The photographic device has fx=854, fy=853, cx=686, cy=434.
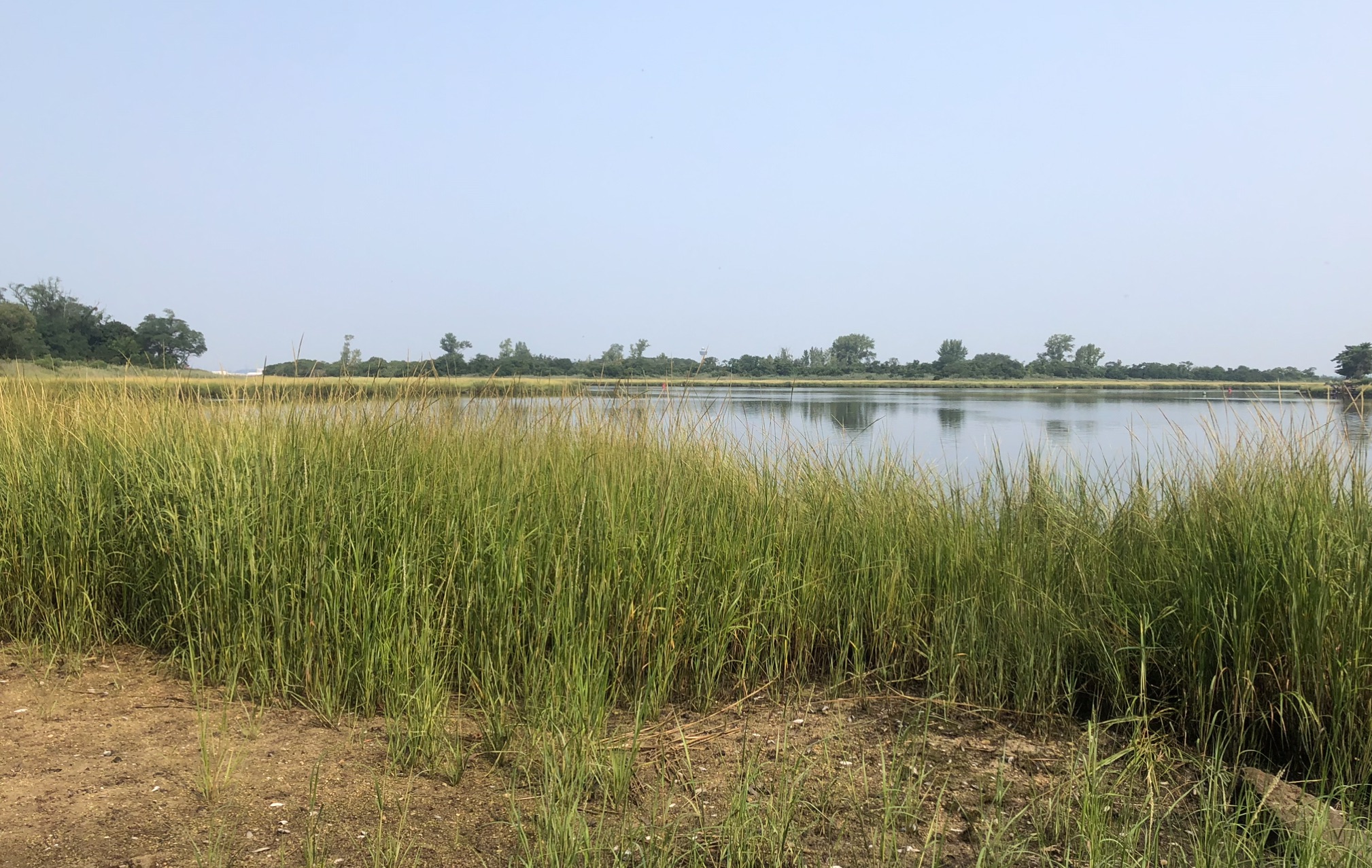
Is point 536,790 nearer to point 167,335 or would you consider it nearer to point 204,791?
point 204,791

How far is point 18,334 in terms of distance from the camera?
48.8 feet

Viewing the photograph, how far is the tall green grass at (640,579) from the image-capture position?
9.43 feet

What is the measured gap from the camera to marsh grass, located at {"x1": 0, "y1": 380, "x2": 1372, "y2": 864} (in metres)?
2.82

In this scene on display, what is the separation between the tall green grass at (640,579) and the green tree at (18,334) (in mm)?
12004

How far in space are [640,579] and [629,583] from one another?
5 cm

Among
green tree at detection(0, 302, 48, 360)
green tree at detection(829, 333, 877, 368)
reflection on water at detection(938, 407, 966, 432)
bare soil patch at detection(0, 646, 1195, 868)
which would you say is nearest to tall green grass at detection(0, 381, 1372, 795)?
bare soil patch at detection(0, 646, 1195, 868)

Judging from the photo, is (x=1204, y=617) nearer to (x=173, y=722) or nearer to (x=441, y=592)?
(x=441, y=592)

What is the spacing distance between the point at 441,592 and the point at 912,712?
6.08 feet

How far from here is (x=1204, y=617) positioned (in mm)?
3004

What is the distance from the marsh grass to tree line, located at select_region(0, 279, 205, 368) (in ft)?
9.83

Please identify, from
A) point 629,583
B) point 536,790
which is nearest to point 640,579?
point 629,583

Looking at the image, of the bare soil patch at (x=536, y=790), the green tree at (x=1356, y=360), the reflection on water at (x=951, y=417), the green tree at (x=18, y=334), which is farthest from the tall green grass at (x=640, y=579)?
the reflection on water at (x=951, y=417)

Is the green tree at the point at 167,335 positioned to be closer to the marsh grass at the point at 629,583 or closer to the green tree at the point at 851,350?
the marsh grass at the point at 629,583

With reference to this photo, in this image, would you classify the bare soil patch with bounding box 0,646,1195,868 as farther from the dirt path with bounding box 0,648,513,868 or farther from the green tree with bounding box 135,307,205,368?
the green tree with bounding box 135,307,205,368
